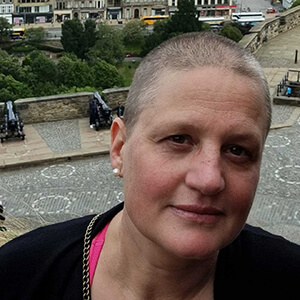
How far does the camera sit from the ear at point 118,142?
83.6 inches

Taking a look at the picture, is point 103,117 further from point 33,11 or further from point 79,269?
point 33,11

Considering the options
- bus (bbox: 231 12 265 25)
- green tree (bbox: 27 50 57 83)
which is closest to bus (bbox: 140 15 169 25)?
bus (bbox: 231 12 265 25)

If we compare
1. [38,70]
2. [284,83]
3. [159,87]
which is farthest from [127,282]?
[38,70]

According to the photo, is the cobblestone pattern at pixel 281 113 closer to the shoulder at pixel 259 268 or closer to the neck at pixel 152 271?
the shoulder at pixel 259 268

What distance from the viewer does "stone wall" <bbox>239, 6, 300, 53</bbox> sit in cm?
2048

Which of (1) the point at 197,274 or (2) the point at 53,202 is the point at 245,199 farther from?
(2) the point at 53,202

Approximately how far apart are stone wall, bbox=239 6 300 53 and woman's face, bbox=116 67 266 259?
58.2ft

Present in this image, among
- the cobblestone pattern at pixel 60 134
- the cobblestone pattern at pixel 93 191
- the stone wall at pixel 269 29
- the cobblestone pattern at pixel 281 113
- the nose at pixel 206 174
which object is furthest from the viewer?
the stone wall at pixel 269 29

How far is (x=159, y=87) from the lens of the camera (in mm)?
1939

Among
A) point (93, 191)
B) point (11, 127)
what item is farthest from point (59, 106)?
point (93, 191)

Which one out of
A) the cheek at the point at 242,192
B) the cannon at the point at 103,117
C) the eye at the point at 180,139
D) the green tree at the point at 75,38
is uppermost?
the eye at the point at 180,139

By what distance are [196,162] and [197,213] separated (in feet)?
0.49

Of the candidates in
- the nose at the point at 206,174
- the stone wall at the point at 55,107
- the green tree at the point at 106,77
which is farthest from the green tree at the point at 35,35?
the nose at the point at 206,174

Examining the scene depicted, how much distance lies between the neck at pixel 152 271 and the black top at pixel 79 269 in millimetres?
76
